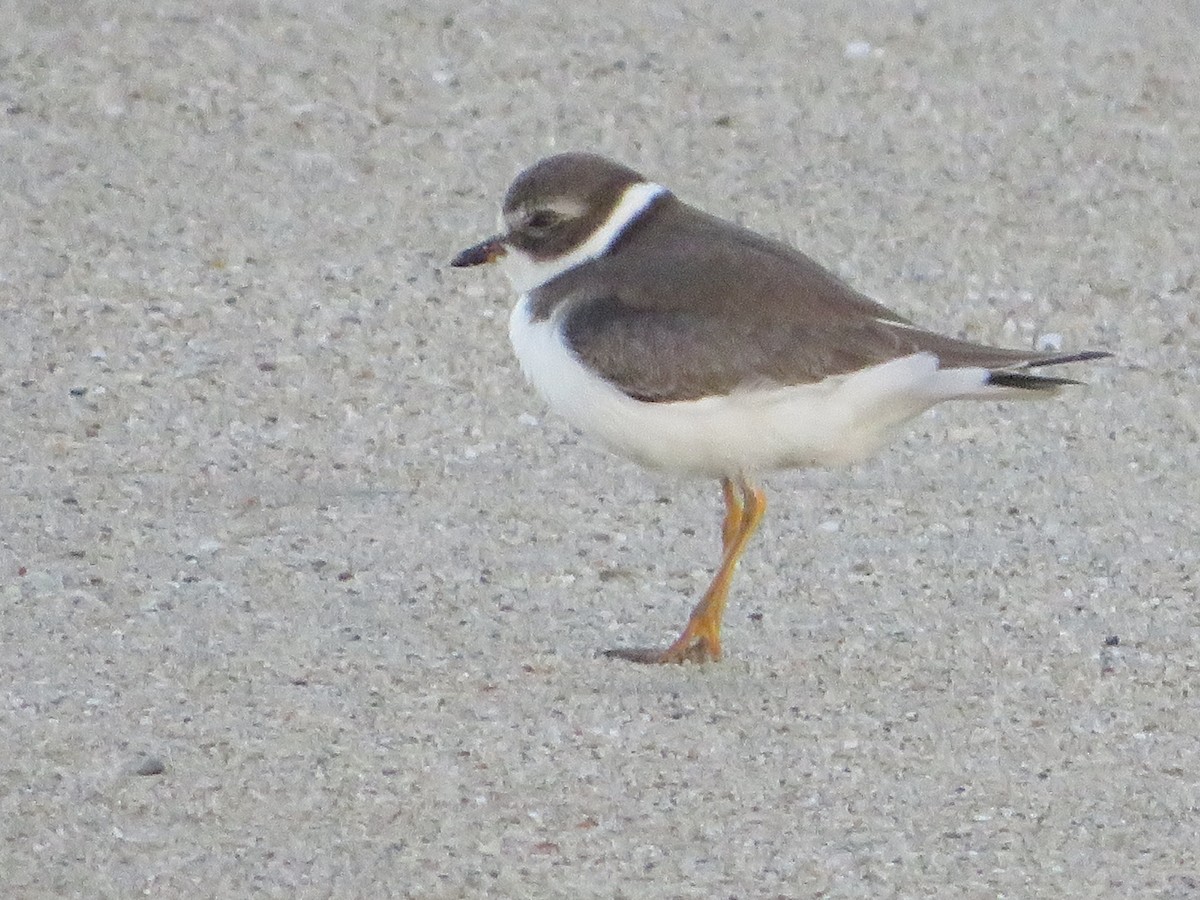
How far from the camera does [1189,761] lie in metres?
4.98

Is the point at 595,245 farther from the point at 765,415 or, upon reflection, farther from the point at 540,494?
the point at 540,494

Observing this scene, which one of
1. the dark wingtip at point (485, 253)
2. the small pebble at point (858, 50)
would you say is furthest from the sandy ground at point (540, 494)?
the dark wingtip at point (485, 253)

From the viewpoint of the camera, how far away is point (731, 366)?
17.9 feet

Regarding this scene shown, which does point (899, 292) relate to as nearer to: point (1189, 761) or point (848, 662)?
point (848, 662)

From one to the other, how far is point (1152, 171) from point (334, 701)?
15.5ft

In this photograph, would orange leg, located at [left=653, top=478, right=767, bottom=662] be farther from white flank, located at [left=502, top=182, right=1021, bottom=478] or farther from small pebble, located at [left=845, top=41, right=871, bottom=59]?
small pebble, located at [left=845, top=41, right=871, bottom=59]

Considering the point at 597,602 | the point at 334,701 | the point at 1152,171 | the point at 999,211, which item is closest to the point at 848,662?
the point at 597,602

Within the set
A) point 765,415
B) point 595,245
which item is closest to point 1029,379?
point 765,415

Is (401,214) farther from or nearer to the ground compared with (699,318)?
nearer to the ground

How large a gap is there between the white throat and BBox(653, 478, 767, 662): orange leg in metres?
0.62

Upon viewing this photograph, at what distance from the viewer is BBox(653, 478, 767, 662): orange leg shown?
5.52 metres

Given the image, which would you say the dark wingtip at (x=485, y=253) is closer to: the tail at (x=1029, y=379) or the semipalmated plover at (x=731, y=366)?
the semipalmated plover at (x=731, y=366)

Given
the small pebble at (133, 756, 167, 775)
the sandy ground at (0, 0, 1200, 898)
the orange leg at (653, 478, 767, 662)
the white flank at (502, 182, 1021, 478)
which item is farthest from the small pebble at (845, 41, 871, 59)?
the small pebble at (133, 756, 167, 775)

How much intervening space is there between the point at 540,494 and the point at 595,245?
94 cm
